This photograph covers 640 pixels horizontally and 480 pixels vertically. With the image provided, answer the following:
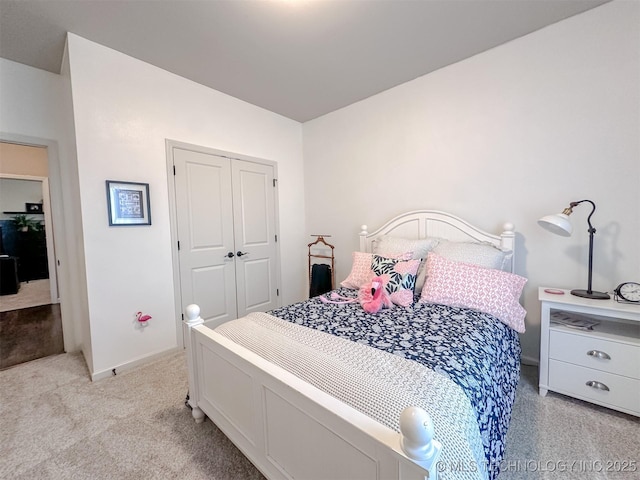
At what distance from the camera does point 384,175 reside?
3.09 m

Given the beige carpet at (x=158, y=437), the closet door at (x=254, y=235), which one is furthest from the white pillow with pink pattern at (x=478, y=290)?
the closet door at (x=254, y=235)

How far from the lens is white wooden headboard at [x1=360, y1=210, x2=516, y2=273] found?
2.24 meters

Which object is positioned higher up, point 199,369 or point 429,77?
point 429,77

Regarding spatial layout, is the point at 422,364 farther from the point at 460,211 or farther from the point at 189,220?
the point at 189,220

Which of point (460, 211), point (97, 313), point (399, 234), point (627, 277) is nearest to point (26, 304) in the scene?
point (97, 313)

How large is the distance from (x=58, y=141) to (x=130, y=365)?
2.15m

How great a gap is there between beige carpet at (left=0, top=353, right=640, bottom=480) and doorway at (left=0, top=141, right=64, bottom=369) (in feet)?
2.88

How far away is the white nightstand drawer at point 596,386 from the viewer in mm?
1614

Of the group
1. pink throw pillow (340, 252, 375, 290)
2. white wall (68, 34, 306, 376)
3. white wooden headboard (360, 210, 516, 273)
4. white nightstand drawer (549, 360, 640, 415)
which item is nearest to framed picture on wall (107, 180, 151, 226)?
white wall (68, 34, 306, 376)

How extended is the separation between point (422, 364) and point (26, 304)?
5.86 metres

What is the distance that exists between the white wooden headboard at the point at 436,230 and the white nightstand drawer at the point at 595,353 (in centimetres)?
64

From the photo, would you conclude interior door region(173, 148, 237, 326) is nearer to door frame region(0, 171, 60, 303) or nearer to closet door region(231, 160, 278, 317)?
closet door region(231, 160, 278, 317)

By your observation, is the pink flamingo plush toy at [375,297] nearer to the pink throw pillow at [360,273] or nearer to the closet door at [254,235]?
the pink throw pillow at [360,273]

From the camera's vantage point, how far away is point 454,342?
1.38 m
